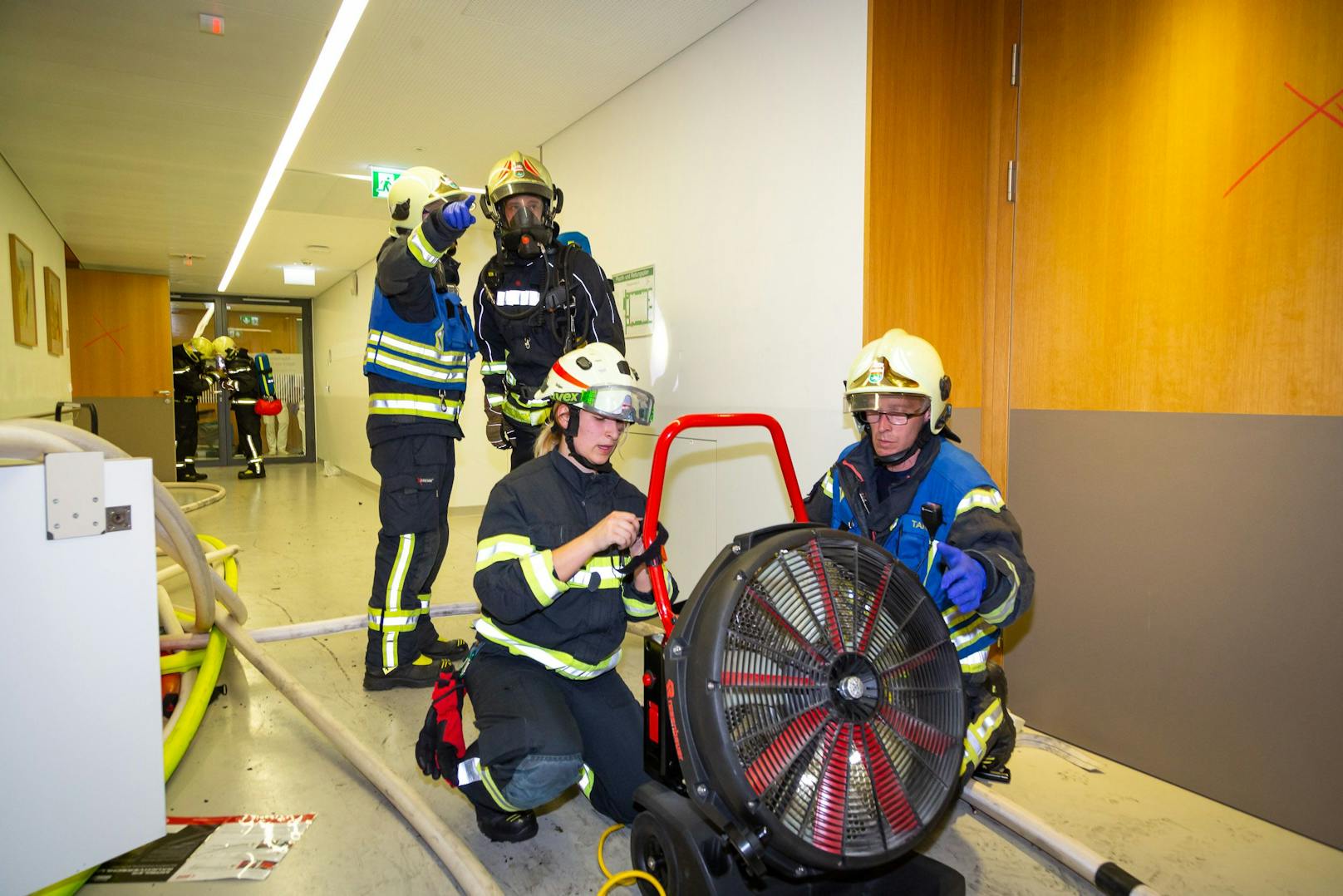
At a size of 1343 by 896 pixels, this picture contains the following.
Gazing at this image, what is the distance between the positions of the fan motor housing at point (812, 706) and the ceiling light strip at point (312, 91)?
10.8 ft

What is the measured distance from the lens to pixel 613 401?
197cm

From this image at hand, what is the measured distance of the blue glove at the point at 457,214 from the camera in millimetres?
2611

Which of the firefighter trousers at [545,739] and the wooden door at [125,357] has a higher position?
the wooden door at [125,357]

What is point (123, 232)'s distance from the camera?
26.9 feet

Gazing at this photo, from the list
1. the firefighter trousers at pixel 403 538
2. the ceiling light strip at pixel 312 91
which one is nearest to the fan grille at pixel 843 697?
the firefighter trousers at pixel 403 538

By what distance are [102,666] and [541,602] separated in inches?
35.7

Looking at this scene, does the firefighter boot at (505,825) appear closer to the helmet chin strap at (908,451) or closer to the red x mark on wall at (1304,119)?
the helmet chin strap at (908,451)

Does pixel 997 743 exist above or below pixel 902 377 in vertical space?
below

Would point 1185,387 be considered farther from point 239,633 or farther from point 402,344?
point 239,633

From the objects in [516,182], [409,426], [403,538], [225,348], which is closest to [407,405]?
[409,426]

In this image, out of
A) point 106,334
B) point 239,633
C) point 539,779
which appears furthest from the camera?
point 106,334

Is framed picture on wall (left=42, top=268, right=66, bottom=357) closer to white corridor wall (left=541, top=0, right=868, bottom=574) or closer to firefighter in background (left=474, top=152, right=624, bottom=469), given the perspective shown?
white corridor wall (left=541, top=0, right=868, bottom=574)

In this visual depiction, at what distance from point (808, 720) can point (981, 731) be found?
919mm

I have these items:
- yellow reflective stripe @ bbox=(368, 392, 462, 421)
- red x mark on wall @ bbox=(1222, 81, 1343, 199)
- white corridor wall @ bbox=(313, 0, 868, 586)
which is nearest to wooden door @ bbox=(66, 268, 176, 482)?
white corridor wall @ bbox=(313, 0, 868, 586)
